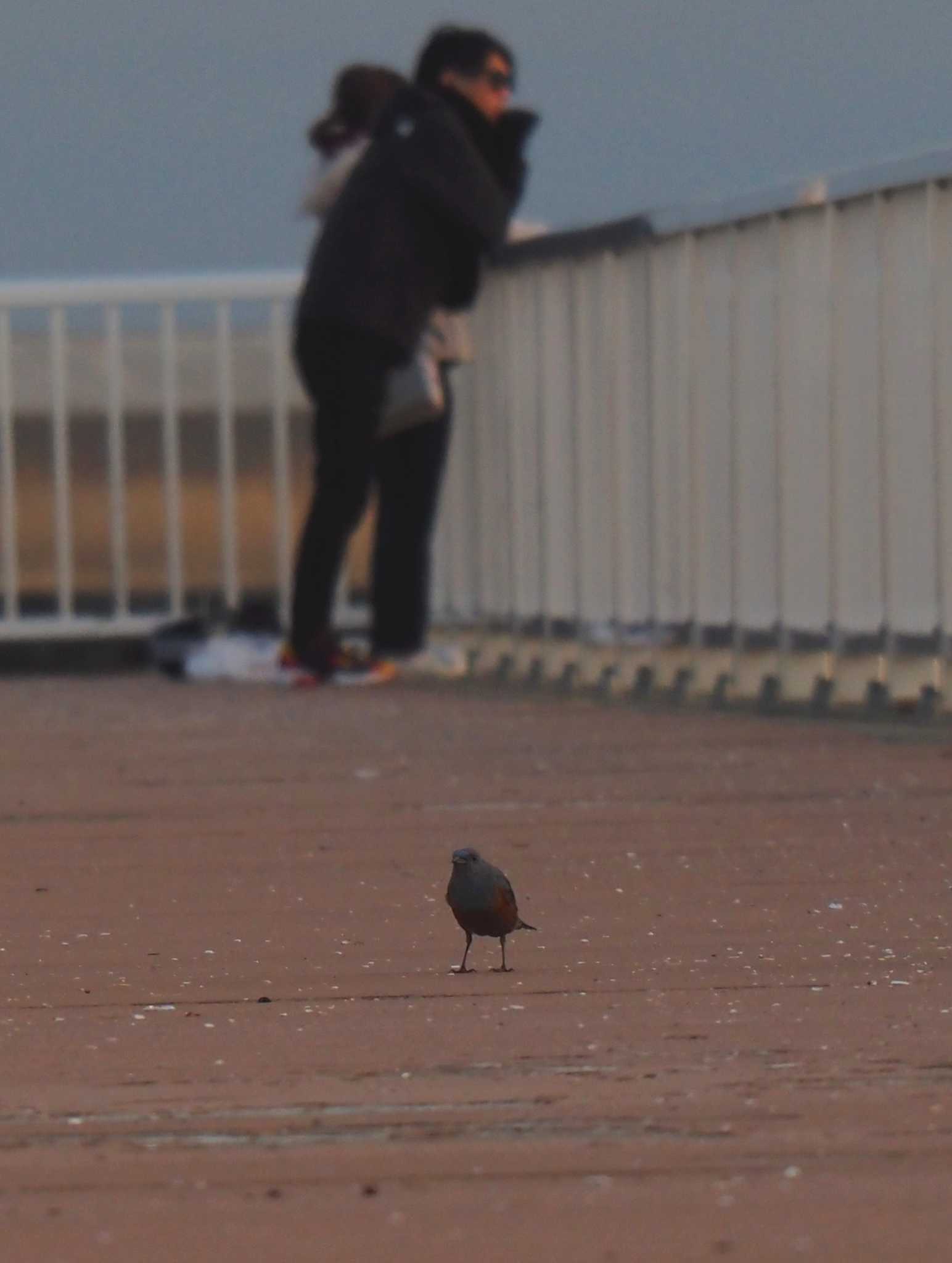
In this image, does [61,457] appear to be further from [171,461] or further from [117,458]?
[171,461]

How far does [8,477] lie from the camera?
820cm

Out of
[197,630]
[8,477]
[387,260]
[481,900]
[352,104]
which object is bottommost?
[197,630]

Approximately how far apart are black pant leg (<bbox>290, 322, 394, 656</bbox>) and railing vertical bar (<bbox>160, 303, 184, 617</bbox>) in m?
1.30

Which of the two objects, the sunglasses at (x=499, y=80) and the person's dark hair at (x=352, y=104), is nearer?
the sunglasses at (x=499, y=80)

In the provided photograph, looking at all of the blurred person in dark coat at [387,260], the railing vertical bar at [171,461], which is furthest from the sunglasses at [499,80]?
the railing vertical bar at [171,461]

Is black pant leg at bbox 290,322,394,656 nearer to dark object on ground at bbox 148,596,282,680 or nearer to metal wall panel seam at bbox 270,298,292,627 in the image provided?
dark object on ground at bbox 148,596,282,680

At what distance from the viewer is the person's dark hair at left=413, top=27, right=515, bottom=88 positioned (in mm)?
6598

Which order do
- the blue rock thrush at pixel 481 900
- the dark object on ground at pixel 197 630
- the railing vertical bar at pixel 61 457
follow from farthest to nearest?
the railing vertical bar at pixel 61 457, the dark object on ground at pixel 197 630, the blue rock thrush at pixel 481 900

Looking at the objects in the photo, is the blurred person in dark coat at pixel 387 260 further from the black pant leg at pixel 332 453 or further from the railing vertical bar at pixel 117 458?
the railing vertical bar at pixel 117 458

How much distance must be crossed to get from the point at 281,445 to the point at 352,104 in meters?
1.39

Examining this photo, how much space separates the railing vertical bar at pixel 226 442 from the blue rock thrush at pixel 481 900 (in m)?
5.41

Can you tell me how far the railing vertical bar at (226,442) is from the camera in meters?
8.22

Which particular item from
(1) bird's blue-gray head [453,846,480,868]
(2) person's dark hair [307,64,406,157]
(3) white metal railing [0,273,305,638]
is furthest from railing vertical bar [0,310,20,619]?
(1) bird's blue-gray head [453,846,480,868]

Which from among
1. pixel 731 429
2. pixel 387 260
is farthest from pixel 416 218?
pixel 731 429
